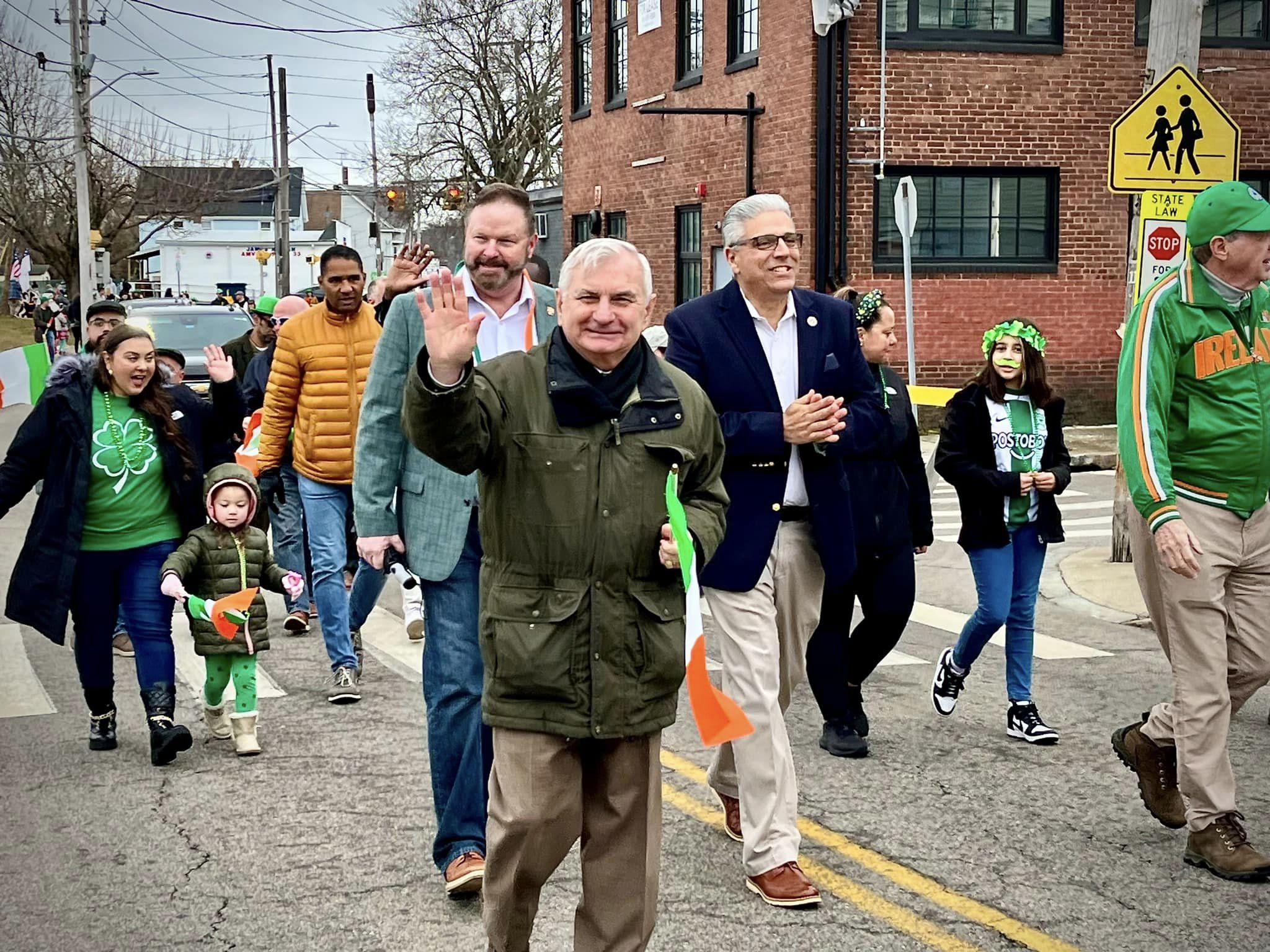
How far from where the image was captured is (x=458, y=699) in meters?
5.17

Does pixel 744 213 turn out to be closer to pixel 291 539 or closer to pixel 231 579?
pixel 231 579

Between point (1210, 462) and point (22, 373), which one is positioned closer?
point (1210, 462)

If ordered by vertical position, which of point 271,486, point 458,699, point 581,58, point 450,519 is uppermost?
point 581,58

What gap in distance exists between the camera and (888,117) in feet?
68.8

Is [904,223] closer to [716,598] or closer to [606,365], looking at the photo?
[716,598]

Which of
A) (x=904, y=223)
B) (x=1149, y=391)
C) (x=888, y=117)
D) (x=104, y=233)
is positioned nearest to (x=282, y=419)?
(x=1149, y=391)

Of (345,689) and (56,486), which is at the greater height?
(56,486)

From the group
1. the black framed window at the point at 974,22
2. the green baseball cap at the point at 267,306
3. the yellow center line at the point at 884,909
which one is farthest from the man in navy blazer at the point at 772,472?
the black framed window at the point at 974,22

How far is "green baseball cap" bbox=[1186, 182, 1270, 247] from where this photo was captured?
5.42 meters

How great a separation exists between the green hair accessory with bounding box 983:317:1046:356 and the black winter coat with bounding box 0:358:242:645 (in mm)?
3516

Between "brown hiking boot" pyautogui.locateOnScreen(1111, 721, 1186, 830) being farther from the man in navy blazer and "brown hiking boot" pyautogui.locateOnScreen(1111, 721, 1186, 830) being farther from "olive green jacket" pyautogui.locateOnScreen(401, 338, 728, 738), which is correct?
"olive green jacket" pyautogui.locateOnScreen(401, 338, 728, 738)

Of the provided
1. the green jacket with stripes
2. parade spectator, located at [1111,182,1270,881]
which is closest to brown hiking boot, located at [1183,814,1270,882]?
parade spectator, located at [1111,182,1270,881]

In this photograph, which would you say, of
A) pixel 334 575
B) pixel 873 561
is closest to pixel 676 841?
pixel 873 561

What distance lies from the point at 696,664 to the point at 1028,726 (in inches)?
147
